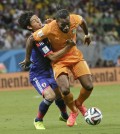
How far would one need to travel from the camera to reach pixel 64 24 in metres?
11.3

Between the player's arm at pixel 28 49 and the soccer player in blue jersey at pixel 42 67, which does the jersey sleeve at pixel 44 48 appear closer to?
the soccer player in blue jersey at pixel 42 67

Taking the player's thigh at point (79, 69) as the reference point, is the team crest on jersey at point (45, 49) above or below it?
above

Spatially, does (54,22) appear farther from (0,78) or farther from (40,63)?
(0,78)

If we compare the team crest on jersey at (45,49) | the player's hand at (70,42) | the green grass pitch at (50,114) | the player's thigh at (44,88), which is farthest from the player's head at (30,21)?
the green grass pitch at (50,114)

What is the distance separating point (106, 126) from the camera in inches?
454

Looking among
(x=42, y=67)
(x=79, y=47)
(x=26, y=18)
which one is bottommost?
(x=79, y=47)

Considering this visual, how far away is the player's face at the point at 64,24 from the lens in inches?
443

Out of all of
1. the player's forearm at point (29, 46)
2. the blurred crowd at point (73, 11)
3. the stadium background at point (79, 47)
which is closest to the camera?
the player's forearm at point (29, 46)

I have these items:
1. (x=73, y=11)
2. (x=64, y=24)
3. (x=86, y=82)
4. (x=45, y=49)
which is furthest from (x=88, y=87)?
(x=73, y=11)

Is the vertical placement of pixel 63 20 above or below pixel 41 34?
above

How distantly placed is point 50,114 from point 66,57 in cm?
341

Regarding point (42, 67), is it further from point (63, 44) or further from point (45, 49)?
point (63, 44)

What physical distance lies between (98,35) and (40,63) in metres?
17.4

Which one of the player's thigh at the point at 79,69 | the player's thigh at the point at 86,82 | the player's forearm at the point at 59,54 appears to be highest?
the player's forearm at the point at 59,54
